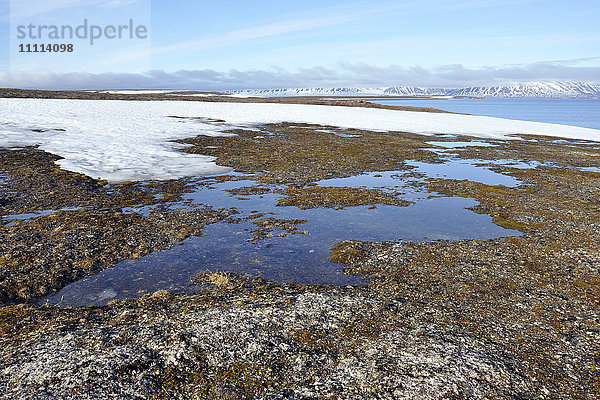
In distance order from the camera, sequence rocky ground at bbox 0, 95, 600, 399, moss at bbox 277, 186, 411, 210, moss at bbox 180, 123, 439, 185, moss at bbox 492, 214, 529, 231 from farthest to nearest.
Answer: moss at bbox 180, 123, 439, 185 → moss at bbox 277, 186, 411, 210 → moss at bbox 492, 214, 529, 231 → rocky ground at bbox 0, 95, 600, 399

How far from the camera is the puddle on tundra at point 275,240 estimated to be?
41.1 ft

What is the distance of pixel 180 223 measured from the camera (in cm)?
1789

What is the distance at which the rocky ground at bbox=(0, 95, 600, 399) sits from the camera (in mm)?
8094

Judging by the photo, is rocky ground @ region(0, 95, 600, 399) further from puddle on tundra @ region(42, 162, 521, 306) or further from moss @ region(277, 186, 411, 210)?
moss @ region(277, 186, 411, 210)

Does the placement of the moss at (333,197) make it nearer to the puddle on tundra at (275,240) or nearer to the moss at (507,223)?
the puddle on tundra at (275,240)

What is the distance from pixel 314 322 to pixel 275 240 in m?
6.62

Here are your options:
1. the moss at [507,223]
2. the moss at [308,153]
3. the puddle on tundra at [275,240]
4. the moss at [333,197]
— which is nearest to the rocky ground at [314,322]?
the moss at [507,223]

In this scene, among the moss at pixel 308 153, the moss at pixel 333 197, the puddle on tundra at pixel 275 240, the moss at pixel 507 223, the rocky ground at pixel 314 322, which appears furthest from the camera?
the moss at pixel 308 153

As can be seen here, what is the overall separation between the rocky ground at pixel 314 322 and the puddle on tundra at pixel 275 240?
0.71 meters

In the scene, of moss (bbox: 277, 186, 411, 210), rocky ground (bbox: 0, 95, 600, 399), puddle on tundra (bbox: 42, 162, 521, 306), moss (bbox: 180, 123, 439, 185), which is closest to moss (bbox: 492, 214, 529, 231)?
rocky ground (bbox: 0, 95, 600, 399)

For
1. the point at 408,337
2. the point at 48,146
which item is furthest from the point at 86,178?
the point at 408,337

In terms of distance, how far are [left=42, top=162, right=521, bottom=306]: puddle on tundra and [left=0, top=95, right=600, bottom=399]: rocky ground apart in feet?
2.34

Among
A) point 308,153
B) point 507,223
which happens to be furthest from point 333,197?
point 308,153

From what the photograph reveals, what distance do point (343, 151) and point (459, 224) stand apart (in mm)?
22790
